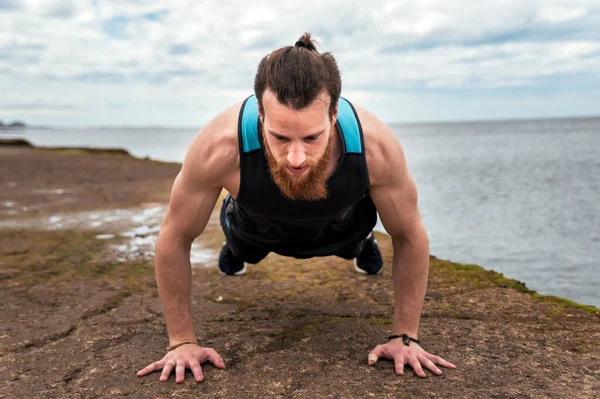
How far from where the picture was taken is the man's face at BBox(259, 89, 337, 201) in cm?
214

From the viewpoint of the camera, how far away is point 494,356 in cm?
254

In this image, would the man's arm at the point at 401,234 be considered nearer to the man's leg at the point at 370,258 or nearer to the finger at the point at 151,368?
the finger at the point at 151,368

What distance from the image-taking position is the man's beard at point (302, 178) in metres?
2.23

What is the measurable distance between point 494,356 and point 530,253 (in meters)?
5.89

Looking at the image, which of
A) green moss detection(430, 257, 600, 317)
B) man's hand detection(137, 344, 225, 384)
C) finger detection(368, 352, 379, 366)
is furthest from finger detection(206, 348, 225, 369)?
green moss detection(430, 257, 600, 317)

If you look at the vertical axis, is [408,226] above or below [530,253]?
above

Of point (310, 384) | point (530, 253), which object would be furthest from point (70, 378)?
point (530, 253)

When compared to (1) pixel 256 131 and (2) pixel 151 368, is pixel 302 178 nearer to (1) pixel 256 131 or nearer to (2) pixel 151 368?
(1) pixel 256 131

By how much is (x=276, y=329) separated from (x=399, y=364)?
0.77 m

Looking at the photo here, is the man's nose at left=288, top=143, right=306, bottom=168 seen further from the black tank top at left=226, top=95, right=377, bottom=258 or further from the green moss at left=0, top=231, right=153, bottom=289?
the green moss at left=0, top=231, right=153, bottom=289

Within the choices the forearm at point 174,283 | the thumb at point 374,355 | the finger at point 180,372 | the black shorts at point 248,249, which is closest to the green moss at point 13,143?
the black shorts at point 248,249

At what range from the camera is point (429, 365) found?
242 centimetres

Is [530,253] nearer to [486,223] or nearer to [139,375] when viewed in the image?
[486,223]

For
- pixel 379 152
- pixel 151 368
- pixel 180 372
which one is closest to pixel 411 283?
pixel 379 152
